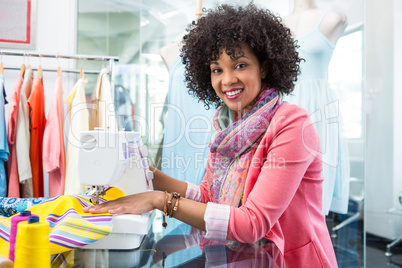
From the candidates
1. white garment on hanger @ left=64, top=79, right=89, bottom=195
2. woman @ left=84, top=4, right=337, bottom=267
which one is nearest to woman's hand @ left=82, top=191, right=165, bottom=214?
woman @ left=84, top=4, right=337, bottom=267

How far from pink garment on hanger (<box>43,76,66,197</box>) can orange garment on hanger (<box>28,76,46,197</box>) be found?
0.07m

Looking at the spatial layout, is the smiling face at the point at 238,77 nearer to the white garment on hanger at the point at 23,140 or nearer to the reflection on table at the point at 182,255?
the reflection on table at the point at 182,255

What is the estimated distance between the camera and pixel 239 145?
1166 millimetres

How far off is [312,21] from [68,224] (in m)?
1.88

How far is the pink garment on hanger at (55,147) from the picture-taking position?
1.89 metres

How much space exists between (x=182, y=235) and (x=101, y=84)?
1.33m

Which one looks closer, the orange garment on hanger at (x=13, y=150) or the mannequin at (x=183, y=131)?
the orange garment on hanger at (x=13, y=150)

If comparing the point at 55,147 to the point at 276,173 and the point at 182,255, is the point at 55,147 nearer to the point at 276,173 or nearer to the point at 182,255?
the point at 182,255

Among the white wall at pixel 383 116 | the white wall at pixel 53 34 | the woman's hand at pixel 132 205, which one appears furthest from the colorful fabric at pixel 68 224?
the white wall at pixel 383 116

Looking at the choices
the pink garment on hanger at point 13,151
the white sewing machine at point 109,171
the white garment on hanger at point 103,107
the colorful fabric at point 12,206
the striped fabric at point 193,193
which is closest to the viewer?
the white sewing machine at point 109,171

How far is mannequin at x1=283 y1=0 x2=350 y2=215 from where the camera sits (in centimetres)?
201

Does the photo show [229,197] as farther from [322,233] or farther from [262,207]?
[322,233]

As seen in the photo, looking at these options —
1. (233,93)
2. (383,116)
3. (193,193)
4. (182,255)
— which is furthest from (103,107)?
(383,116)

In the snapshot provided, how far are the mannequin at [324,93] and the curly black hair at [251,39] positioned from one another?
0.83m
